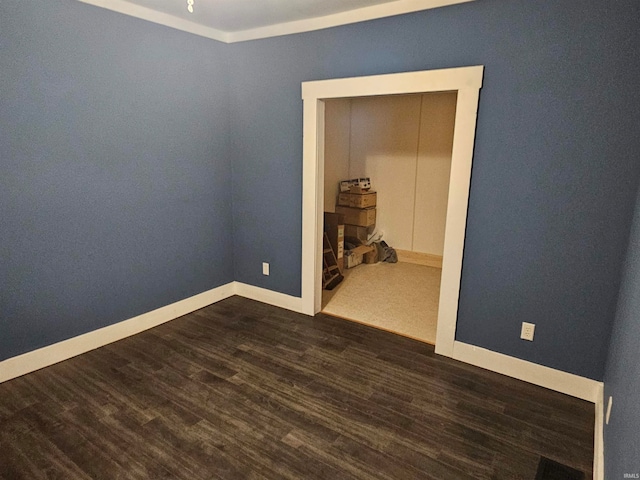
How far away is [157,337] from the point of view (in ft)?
10.1

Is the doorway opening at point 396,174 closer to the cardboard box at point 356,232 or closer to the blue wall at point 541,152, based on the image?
the cardboard box at point 356,232

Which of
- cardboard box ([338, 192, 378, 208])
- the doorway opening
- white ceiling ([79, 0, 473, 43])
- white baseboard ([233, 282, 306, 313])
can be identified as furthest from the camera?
cardboard box ([338, 192, 378, 208])

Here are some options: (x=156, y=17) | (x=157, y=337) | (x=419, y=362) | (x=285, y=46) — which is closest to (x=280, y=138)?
(x=285, y=46)

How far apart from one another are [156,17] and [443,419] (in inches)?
135

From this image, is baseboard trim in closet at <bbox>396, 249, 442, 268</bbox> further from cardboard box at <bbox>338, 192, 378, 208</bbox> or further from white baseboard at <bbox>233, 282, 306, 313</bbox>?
white baseboard at <bbox>233, 282, 306, 313</bbox>

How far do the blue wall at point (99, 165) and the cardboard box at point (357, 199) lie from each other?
2.11 m

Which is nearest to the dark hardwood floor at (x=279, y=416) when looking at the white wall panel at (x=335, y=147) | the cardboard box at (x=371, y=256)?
the cardboard box at (x=371, y=256)

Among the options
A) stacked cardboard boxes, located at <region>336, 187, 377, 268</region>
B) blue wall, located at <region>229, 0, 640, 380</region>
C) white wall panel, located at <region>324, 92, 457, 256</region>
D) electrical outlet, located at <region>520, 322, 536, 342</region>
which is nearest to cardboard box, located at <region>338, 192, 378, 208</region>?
stacked cardboard boxes, located at <region>336, 187, 377, 268</region>

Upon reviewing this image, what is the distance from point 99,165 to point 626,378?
3.23m

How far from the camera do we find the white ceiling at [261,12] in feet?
8.79

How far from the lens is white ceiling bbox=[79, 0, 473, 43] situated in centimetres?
268

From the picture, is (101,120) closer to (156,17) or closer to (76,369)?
(156,17)

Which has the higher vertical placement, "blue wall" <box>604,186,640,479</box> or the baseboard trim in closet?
"blue wall" <box>604,186,640,479</box>

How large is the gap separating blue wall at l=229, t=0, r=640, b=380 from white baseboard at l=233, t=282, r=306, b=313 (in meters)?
1.49
